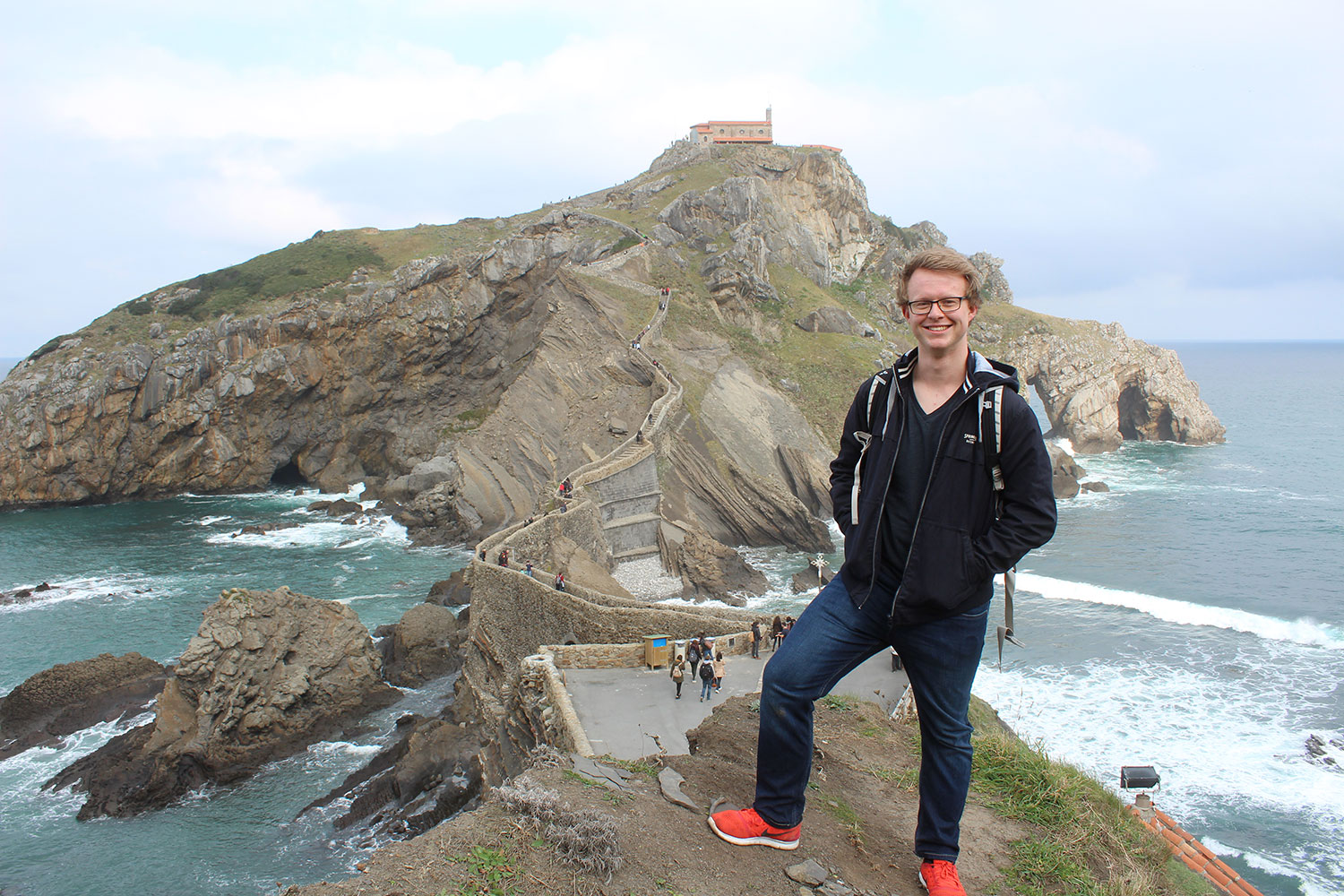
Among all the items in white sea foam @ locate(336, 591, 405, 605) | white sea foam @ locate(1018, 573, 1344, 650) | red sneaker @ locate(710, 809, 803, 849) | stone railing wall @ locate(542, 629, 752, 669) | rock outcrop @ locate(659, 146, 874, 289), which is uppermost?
rock outcrop @ locate(659, 146, 874, 289)

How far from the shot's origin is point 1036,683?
891 inches

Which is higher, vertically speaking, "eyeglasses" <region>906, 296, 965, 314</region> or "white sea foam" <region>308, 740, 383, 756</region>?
"eyeglasses" <region>906, 296, 965, 314</region>

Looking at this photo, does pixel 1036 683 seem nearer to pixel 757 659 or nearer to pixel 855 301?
pixel 757 659

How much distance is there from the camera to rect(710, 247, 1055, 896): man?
135 inches

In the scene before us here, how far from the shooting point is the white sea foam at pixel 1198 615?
85.0 ft

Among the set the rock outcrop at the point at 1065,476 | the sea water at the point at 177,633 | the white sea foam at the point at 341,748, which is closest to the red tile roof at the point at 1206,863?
the sea water at the point at 177,633

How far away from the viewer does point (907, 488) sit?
3562 millimetres

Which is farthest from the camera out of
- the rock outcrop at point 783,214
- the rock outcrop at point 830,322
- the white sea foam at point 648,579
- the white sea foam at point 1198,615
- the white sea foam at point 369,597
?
the rock outcrop at point 783,214

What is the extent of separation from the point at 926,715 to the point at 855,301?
62915mm

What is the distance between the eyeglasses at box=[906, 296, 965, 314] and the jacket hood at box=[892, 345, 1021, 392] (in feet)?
0.55

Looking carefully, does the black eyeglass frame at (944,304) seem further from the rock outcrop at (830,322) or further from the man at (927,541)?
the rock outcrop at (830,322)

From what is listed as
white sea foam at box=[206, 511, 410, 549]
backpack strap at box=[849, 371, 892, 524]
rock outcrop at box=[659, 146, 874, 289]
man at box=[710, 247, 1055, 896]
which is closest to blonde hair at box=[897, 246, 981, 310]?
man at box=[710, 247, 1055, 896]

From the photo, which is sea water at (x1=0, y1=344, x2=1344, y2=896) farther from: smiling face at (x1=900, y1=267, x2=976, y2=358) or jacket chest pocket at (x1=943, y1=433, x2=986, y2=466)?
smiling face at (x1=900, y1=267, x2=976, y2=358)

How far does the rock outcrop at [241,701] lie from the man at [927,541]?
64.2ft
